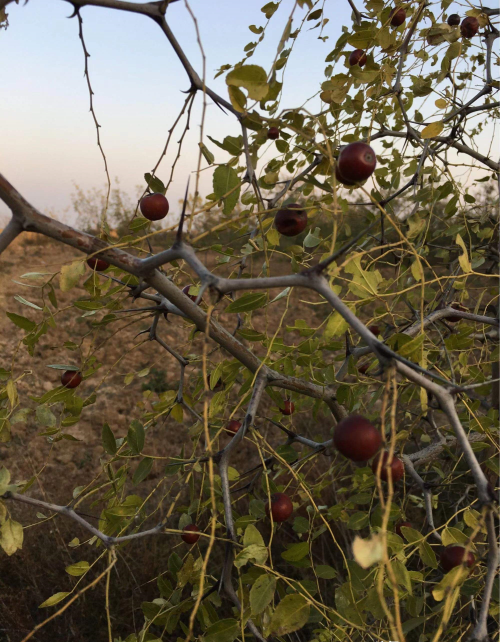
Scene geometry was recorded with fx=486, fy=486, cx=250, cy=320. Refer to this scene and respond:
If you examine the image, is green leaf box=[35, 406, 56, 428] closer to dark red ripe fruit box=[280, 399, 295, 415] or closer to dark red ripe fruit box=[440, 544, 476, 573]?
dark red ripe fruit box=[280, 399, 295, 415]

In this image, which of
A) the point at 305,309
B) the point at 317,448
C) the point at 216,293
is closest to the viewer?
the point at 216,293

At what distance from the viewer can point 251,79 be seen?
0.69 metres

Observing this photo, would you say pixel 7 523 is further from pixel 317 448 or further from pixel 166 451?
pixel 166 451

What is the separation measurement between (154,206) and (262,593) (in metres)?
0.78

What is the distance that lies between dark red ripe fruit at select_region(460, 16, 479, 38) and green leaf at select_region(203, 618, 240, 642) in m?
1.96

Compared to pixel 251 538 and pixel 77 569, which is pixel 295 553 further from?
pixel 77 569

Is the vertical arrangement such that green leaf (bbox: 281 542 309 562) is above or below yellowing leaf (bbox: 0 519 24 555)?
above

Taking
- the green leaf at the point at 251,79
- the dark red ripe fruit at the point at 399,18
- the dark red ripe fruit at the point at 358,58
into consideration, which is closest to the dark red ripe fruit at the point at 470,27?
the dark red ripe fruit at the point at 399,18

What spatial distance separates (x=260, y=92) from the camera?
0.68 m

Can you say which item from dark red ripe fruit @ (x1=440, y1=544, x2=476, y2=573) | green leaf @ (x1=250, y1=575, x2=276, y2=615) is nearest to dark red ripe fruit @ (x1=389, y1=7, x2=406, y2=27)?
dark red ripe fruit @ (x1=440, y1=544, x2=476, y2=573)

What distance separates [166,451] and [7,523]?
3.04 meters

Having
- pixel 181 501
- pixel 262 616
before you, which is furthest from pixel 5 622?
pixel 262 616

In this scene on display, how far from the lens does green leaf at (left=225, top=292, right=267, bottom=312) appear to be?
86cm

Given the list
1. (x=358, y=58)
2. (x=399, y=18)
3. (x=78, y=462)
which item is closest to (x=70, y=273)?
(x=358, y=58)
